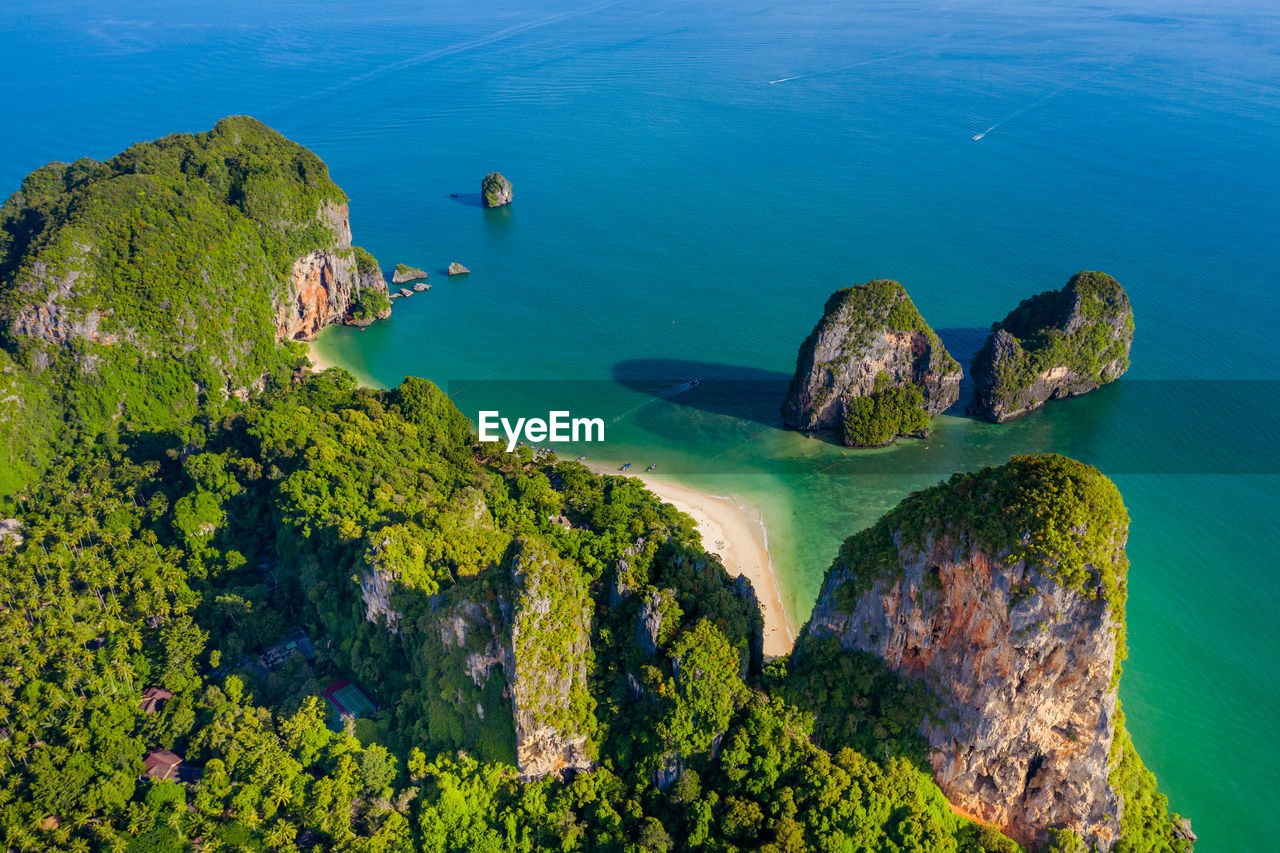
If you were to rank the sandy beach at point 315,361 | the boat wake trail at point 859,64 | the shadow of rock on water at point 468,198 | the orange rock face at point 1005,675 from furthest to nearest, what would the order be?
the boat wake trail at point 859,64
the shadow of rock on water at point 468,198
the sandy beach at point 315,361
the orange rock face at point 1005,675

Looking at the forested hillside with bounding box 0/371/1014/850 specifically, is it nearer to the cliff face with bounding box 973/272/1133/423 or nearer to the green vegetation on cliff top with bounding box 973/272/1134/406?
the cliff face with bounding box 973/272/1133/423

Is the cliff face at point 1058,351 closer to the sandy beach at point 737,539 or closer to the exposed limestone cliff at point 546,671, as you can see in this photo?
the sandy beach at point 737,539

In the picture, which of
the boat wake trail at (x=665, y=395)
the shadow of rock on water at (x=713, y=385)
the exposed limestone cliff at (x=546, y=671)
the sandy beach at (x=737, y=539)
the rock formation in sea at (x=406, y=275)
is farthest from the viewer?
the rock formation in sea at (x=406, y=275)

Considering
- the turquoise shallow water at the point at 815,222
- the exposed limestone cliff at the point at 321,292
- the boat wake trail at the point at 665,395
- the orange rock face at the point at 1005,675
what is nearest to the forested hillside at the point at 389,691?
the orange rock face at the point at 1005,675

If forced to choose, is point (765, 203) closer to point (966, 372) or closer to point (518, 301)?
point (518, 301)

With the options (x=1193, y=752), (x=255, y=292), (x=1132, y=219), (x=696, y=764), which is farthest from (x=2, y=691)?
(x=1132, y=219)

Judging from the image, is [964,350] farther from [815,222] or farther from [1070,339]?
[815,222]
